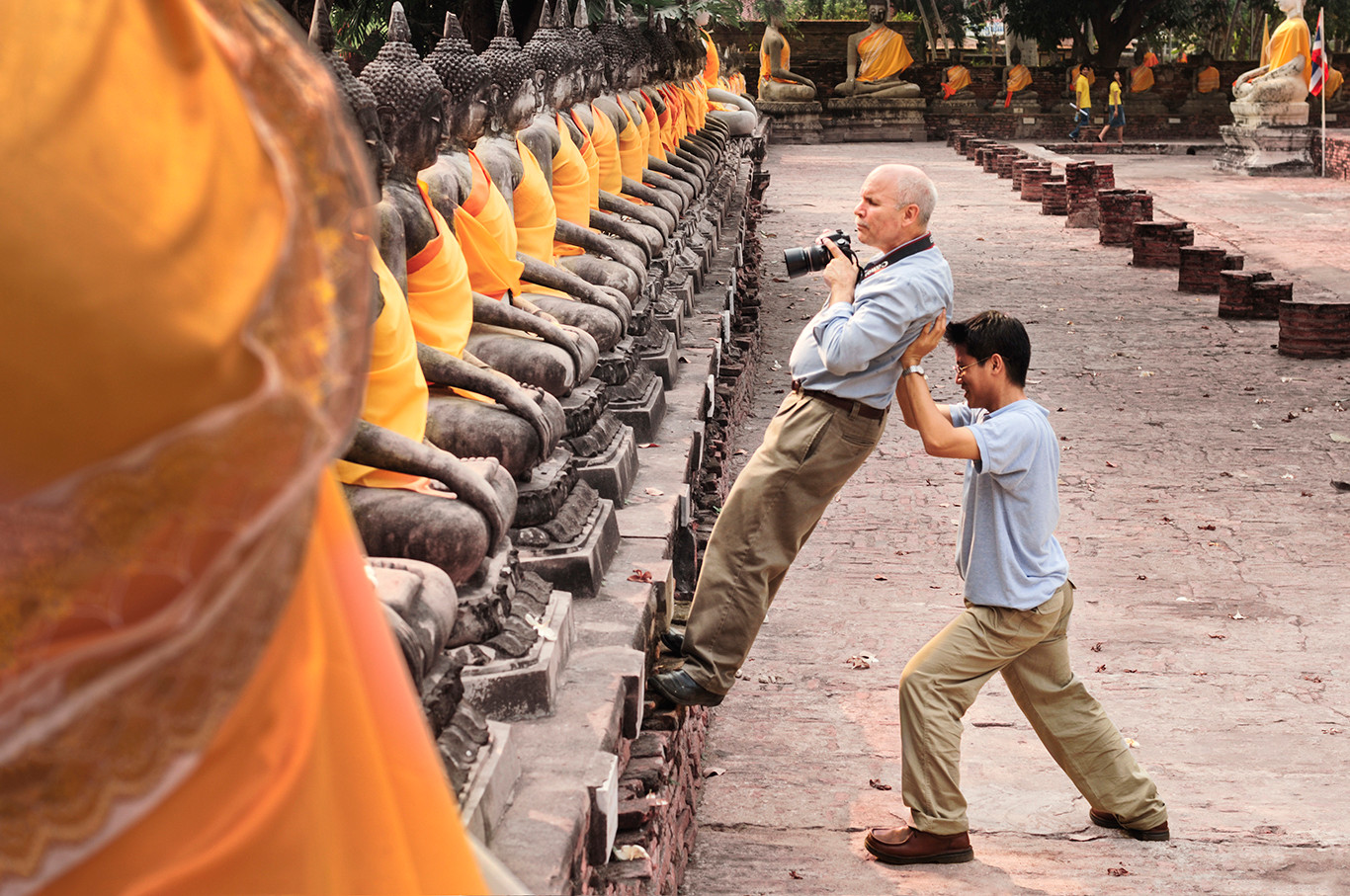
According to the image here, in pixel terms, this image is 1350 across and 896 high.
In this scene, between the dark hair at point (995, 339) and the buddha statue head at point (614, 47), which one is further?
the buddha statue head at point (614, 47)

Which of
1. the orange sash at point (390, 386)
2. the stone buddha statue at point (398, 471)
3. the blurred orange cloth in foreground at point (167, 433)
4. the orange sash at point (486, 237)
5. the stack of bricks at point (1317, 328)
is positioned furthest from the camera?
the stack of bricks at point (1317, 328)

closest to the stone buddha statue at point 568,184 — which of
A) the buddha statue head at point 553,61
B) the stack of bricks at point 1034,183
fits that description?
the buddha statue head at point 553,61

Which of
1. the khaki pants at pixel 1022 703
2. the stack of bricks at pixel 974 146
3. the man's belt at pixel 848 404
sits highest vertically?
the stack of bricks at pixel 974 146

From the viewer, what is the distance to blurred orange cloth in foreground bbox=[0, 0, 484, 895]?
0.60 metres

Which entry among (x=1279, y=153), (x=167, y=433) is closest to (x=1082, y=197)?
(x=1279, y=153)

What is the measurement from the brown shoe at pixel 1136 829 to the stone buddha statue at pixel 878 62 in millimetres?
24725

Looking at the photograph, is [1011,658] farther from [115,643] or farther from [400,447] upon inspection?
[115,643]

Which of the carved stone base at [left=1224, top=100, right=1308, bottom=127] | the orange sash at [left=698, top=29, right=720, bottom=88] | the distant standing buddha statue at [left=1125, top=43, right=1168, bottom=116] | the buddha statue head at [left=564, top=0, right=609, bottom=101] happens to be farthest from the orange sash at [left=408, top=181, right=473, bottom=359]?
the distant standing buddha statue at [left=1125, top=43, right=1168, bottom=116]

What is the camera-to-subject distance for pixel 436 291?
11.6ft

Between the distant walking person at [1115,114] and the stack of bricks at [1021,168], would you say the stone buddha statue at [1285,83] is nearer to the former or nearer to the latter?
the stack of bricks at [1021,168]

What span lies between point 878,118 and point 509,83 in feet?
76.6

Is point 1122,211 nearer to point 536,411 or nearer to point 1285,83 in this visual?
point 1285,83

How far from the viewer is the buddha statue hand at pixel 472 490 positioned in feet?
9.48

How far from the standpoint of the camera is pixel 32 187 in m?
0.59
